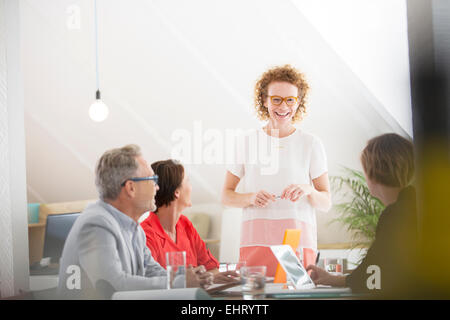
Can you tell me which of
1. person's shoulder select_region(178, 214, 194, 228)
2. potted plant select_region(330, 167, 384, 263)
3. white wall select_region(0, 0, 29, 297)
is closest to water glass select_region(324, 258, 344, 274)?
potted plant select_region(330, 167, 384, 263)

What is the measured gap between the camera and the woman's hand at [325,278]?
2.28m

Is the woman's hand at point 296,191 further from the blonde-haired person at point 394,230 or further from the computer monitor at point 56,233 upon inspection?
the computer monitor at point 56,233

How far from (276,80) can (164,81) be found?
584 mm

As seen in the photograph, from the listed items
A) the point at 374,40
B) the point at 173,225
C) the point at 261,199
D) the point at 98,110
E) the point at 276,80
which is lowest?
the point at 173,225

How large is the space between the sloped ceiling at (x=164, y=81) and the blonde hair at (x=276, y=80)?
0.12 ft

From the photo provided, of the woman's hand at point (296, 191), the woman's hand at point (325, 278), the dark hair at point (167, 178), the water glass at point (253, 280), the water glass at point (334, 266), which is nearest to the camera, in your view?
the water glass at point (253, 280)

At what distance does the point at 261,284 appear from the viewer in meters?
2.13

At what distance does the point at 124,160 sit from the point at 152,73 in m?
0.49

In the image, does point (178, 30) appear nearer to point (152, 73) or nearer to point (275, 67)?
point (152, 73)

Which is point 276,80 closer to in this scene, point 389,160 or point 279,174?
point 279,174

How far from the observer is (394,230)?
97.3 inches

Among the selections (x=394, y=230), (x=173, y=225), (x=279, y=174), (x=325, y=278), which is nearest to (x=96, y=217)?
(x=173, y=225)

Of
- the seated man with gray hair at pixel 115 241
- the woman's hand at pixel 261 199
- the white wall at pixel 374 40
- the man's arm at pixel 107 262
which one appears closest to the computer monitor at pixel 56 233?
the seated man with gray hair at pixel 115 241
